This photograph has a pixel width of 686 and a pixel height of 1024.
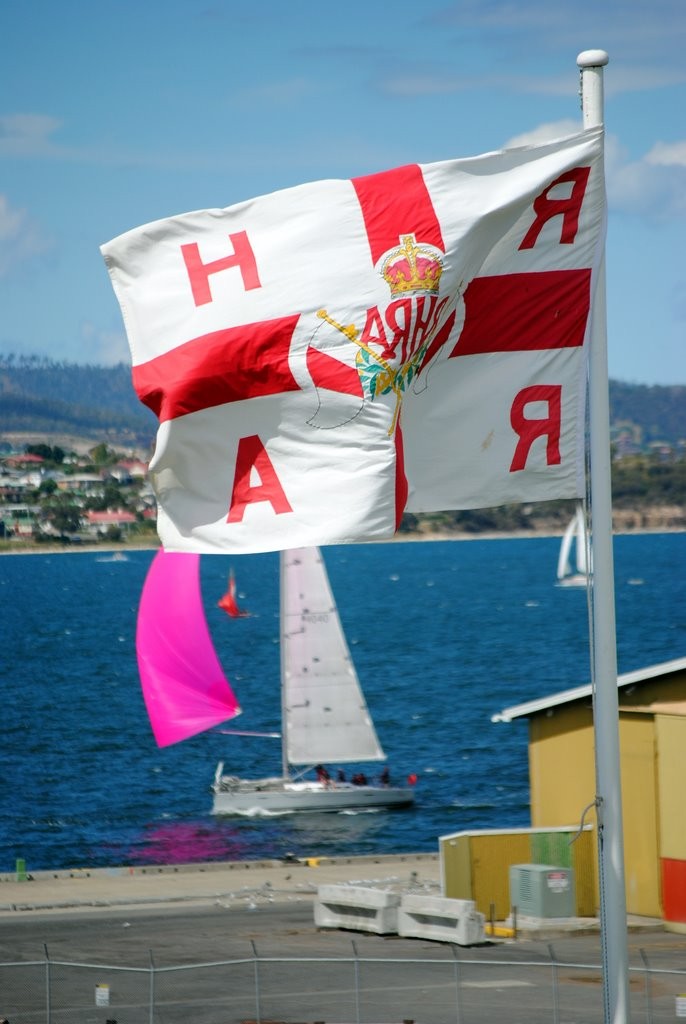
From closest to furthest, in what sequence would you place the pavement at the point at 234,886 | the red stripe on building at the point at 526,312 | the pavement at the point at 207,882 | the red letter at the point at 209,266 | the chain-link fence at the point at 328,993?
the red letter at the point at 209,266 < the red stripe on building at the point at 526,312 < the chain-link fence at the point at 328,993 < the pavement at the point at 234,886 < the pavement at the point at 207,882

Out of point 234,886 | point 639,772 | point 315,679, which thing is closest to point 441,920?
point 639,772

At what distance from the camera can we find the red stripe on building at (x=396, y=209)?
11898 millimetres

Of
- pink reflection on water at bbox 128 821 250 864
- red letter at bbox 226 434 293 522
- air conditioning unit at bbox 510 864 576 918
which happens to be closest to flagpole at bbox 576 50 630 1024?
red letter at bbox 226 434 293 522

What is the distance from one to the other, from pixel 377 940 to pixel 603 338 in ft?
61.2

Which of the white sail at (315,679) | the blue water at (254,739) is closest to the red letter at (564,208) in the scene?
the blue water at (254,739)

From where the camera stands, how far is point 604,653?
11984 millimetres

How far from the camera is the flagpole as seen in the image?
11.9 metres

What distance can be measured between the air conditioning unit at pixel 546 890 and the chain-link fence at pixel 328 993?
3.03 m

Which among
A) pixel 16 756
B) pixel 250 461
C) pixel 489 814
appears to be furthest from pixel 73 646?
pixel 250 461

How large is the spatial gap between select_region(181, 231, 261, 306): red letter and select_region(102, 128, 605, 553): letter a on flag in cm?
1

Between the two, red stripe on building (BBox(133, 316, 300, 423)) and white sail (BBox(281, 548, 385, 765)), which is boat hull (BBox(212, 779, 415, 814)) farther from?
red stripe on building (BBox(133, 316, 300, 423))

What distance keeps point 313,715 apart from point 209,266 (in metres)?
56.8

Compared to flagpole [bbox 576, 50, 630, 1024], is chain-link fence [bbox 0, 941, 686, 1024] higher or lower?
lower

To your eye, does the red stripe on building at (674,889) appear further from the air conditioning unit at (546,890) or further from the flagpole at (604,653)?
the flagpole at (604,653)
